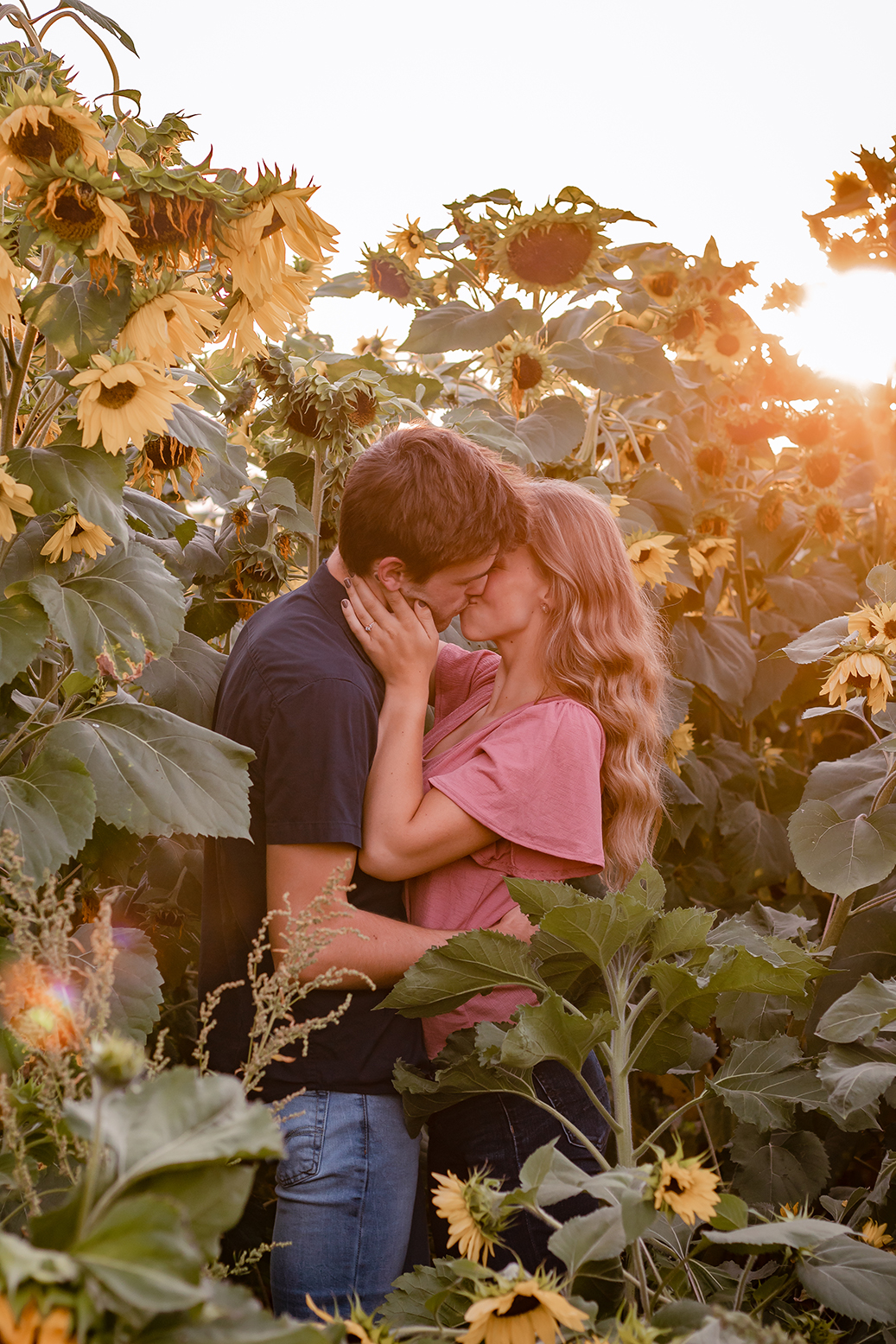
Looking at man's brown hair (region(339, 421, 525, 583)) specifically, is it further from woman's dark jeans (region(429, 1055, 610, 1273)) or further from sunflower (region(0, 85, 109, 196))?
woman's dark jeans (region(429, 1055, 610, 1273))

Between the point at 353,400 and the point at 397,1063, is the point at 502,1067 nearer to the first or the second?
the point at 397,1063

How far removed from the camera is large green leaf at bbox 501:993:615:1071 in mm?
1192

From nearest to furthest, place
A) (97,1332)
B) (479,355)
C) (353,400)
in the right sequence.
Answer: (97,1332), (353,400), (479,355)

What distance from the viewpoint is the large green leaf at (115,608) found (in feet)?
4.94

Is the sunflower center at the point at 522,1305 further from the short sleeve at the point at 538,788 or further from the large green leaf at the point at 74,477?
the large green leaf at the point at 74,477

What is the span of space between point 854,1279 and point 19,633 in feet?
4.15

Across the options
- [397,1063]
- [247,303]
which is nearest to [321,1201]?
[397,1063]

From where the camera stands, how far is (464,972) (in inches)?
53.6

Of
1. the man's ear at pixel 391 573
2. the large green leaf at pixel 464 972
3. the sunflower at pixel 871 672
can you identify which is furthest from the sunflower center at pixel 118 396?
the sunflower at pixel 871 672

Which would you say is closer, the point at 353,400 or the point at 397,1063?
the point at 397,1063

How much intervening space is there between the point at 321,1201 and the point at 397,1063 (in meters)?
0.26

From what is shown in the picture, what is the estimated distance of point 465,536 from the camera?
5.99 ft

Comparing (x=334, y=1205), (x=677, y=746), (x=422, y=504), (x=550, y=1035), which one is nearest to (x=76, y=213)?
(x=422, y=504)

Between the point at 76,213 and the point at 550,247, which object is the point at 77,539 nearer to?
the point at 76,213
